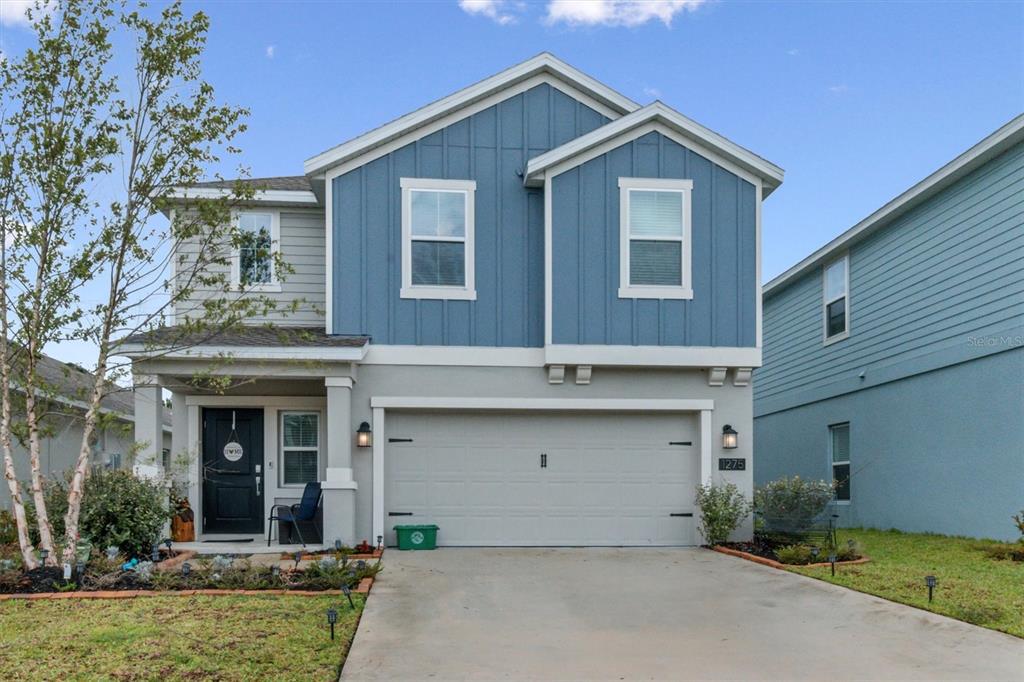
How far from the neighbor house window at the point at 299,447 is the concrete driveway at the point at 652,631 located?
3.87m

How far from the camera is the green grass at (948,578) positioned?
820 centimetres

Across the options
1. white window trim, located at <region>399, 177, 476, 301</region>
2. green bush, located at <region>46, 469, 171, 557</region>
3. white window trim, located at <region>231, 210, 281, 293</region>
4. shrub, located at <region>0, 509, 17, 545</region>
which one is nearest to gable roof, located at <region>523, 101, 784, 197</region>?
white window trim, located at <region>399, 177, 476, 301</region>

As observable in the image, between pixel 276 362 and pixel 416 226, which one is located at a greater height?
pixel 416 226

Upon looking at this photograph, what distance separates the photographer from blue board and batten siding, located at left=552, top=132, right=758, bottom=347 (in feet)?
43.4

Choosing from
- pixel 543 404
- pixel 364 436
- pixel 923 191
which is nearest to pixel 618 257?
pixel 543 404

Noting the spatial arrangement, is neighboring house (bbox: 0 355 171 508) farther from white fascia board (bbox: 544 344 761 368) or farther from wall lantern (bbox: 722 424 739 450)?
wall lantern (bbox: 722 424 739 450)

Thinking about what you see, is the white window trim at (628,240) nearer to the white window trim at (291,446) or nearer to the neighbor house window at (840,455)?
the white window trim at (291,446)

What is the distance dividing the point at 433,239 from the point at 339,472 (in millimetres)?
3308

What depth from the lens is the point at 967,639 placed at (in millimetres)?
7438

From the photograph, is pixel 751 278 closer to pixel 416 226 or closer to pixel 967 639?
pixel 416 226

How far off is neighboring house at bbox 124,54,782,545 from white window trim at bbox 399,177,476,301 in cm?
3

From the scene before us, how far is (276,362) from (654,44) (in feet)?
24.1

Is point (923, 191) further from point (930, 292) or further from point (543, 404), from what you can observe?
point (543, 404)

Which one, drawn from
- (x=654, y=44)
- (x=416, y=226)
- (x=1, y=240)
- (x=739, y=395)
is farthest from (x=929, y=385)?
(x=1, y=240)
